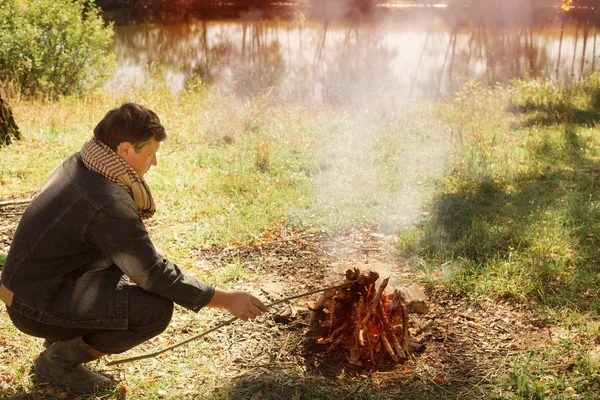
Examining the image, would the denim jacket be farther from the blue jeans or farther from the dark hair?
the dark hair

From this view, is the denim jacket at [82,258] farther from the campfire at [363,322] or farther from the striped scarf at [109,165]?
the campfire at [363,322]

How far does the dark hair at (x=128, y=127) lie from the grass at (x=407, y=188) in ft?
4.24

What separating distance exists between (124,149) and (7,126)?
522cm

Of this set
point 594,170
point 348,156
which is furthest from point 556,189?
point 348,156

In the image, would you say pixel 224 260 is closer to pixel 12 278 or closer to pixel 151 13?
pixel 12 278

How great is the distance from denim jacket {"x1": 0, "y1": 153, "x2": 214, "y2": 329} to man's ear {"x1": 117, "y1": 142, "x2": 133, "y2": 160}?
14 centimetres

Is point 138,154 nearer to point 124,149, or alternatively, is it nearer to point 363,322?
point 124,149

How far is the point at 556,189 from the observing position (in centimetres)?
572

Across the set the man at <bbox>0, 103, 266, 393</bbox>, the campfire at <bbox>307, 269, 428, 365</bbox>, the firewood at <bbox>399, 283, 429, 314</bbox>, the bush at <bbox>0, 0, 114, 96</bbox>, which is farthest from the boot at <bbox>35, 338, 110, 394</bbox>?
the bush at <bbox>0, 0, 114, 96</bbox>

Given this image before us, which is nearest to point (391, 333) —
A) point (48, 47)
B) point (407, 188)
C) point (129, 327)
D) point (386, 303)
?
point (386, 303)

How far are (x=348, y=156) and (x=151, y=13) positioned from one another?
1887 cm

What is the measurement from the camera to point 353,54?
15.7 meters

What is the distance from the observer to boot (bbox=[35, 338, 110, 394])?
9.09 ft

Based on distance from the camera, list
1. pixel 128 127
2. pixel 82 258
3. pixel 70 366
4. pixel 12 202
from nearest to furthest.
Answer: pixel 128 127 → pixel 82 258 → pixel 70 366 → pixel 12 202
